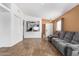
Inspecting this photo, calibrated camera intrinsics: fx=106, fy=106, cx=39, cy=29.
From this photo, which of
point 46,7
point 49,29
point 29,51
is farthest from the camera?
point 49,29

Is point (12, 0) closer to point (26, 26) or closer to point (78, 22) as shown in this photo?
point (78, 22)

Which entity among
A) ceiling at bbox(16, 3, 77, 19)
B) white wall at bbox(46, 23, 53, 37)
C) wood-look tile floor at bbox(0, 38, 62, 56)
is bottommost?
wood-look tile floor at bbox(0, 38, 62, 56)

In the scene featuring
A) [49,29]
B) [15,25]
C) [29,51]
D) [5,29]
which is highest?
[15,25]

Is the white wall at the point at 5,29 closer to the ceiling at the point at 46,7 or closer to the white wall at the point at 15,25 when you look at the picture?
the white wall at the point at 15,25

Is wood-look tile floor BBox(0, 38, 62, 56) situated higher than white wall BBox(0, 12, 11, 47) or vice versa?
white wall BBox(0, 12, 11, 47)

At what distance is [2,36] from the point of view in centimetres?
624

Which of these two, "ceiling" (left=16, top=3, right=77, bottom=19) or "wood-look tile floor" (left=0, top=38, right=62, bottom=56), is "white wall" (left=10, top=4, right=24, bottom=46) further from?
"wood-look tile floor" (left=0, top=38, right=62, bottom=56)

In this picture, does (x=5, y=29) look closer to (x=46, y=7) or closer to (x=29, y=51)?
(x=29, y=51)

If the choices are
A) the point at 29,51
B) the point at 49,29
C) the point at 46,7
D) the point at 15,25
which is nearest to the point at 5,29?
the point at 15,25

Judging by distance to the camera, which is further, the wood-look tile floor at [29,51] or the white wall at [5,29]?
the white wall at [5,29]

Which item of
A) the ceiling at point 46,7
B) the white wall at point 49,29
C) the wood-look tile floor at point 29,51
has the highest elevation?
the ceiling at point 46,7

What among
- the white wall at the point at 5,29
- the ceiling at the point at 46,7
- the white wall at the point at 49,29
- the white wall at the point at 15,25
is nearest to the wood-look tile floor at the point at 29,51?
the white wall at the point at 5,29

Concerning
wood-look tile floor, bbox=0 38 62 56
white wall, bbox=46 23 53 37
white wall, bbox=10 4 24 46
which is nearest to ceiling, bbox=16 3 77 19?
white wall, bbox=10 4 24 46

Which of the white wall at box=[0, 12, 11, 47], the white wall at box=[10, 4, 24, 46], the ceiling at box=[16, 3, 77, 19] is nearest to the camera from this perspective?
the white wall at box=[0, 12, 11, 47]
